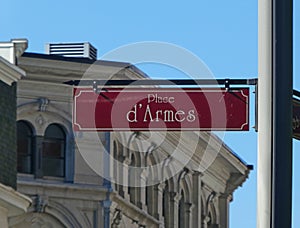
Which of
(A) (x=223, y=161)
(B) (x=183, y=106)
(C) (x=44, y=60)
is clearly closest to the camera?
(B) (x=183, y=106)

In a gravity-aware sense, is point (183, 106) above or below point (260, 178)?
above

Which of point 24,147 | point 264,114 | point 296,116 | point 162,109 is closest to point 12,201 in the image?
point 24,147

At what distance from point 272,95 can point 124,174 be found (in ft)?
134

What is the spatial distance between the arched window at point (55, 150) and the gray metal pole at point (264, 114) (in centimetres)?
3949

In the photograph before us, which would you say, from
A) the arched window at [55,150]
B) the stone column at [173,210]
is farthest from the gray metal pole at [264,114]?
the stone column at [173,210]

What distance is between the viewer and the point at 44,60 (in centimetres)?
4956

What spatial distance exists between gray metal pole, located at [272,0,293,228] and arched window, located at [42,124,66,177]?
3959 centimetres

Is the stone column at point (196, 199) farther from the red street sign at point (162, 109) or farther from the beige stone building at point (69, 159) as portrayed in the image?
the red street sign at point (162, 109)

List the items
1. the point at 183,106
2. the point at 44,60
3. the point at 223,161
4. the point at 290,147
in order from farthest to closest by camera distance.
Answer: the point at 223,161
the point at 44,60
the point at 183,106
the point at 290,147

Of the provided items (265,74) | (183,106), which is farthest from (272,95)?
(183,106)

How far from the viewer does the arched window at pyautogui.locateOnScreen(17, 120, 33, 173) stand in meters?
49.8

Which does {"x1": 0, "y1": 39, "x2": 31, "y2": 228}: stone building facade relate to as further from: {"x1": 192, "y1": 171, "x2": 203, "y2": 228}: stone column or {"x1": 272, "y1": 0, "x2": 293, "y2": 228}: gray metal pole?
{"x1": 272, "y1": 0, "x2": 293, "y2": 228}: gray metal pole

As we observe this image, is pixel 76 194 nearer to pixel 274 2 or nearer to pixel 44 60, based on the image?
pixel 44 60

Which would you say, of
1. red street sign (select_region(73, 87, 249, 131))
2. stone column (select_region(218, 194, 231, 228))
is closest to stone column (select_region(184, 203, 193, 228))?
stone column (select_region(218, 194, 231, 228))
